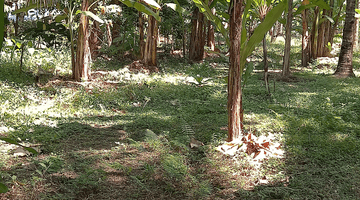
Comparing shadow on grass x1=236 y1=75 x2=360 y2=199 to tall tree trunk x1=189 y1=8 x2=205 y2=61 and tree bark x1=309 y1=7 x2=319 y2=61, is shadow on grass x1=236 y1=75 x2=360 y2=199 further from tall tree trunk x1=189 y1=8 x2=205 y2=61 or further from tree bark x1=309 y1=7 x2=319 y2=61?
tree bark x1=309 y1=7 x2=319 y2=61

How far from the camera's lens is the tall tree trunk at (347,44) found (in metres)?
8.23

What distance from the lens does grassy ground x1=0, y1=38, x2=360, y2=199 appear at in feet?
9.01

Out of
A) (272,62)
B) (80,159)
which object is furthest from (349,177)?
(272,62)

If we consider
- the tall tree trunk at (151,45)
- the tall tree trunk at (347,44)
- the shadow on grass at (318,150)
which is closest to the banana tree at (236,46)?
the shadow on grass at (318,150)

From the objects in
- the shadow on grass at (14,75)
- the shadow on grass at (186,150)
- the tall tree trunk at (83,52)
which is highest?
the tall tree trunk at (83,52)

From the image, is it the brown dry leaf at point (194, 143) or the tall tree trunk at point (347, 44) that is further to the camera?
the tall tree trunk at point (347, 44)

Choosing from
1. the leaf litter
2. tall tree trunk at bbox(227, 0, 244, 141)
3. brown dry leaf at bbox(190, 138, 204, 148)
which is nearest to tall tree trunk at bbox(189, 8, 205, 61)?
tall tree trunk at bbox(227, 0, 244, 141)

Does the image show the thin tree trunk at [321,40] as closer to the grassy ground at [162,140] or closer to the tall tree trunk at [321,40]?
the tall tree trunk at [321,40]

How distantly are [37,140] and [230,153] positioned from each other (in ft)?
7.40

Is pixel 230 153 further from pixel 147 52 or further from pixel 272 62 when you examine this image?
pixel 272 62

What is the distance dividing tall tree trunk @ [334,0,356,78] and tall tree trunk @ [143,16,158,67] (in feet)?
17.1

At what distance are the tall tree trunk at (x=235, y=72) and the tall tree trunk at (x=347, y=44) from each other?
20.7ft

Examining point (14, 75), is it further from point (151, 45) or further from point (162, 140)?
point (162, 140)

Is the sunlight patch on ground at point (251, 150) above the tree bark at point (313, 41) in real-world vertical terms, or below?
below
